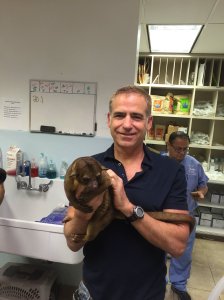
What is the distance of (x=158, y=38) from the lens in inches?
102

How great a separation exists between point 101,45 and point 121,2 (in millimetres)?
316

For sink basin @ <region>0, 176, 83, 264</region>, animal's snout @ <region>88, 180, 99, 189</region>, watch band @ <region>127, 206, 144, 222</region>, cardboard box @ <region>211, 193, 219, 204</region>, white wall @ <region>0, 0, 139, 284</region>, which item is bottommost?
cardboard box @ <region>211, 193, 219, 204</region>

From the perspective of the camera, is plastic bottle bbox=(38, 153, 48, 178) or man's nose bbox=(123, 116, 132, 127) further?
plastic bottle bbox=(38, 153, 48, 178)

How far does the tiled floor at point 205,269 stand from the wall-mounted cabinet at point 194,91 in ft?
3.55

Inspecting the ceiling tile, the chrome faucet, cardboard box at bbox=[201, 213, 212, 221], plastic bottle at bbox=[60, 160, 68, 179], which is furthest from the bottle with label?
the chrome faucet

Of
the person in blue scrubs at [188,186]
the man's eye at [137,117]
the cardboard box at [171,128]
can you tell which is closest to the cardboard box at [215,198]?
the cardboard box at [171,128]

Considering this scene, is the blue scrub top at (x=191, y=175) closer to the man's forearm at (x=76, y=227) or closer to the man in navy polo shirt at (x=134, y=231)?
the man in navy polo shirt at (x=134, y=231)

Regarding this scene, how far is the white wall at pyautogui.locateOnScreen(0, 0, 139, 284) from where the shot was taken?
5.74 ft

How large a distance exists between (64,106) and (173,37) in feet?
4.80

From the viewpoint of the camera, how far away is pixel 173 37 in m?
2.53

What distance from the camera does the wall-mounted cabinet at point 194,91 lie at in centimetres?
307

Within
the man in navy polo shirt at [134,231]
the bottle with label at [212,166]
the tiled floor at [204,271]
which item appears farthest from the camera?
the bottle with label at [212,166]

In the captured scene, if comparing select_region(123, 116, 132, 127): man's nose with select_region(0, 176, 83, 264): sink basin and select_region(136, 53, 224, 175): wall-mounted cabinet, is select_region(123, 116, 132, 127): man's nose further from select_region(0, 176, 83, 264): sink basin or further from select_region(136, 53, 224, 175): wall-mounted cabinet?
select_region(136, 53, 224, 175): wall-mounted cabinet

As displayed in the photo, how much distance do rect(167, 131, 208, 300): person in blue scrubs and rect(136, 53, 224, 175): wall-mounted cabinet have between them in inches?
44.9
